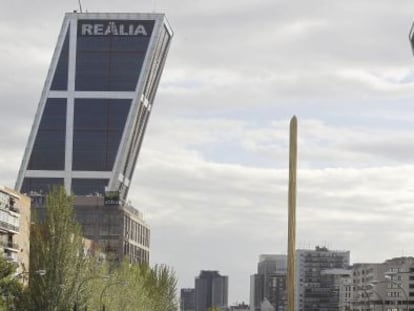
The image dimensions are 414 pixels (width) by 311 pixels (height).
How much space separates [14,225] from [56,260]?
47.3 m

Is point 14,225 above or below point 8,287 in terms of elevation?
above

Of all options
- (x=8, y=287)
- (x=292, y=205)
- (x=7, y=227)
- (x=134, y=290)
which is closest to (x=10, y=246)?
(x=7, y=227)

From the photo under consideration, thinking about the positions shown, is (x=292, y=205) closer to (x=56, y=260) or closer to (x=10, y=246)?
(x=56, y=260)

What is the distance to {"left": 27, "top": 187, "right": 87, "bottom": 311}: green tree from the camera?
306 ft

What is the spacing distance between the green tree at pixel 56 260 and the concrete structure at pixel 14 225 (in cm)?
3714

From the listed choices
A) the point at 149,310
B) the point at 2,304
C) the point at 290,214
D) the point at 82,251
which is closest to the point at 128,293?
the point at 149,310

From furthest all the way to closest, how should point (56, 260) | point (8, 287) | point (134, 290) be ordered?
point (134, 290) < point (56, 260) < point (8, 287)

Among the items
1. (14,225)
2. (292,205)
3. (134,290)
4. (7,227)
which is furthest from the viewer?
(14,225)

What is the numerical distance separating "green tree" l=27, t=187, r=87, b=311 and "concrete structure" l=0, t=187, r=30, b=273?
1462 inches

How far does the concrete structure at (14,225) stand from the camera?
5271 inches

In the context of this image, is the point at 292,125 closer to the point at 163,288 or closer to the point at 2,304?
the point at 2,304

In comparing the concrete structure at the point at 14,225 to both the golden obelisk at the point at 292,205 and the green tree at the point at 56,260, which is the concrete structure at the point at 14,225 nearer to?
the green tree at the point at 56,260

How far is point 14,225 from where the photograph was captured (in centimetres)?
13900

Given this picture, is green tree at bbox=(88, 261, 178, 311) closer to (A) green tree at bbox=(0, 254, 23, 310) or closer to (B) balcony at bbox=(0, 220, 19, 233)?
(A) green tree at bbox=(0, 254, 23, 310)
